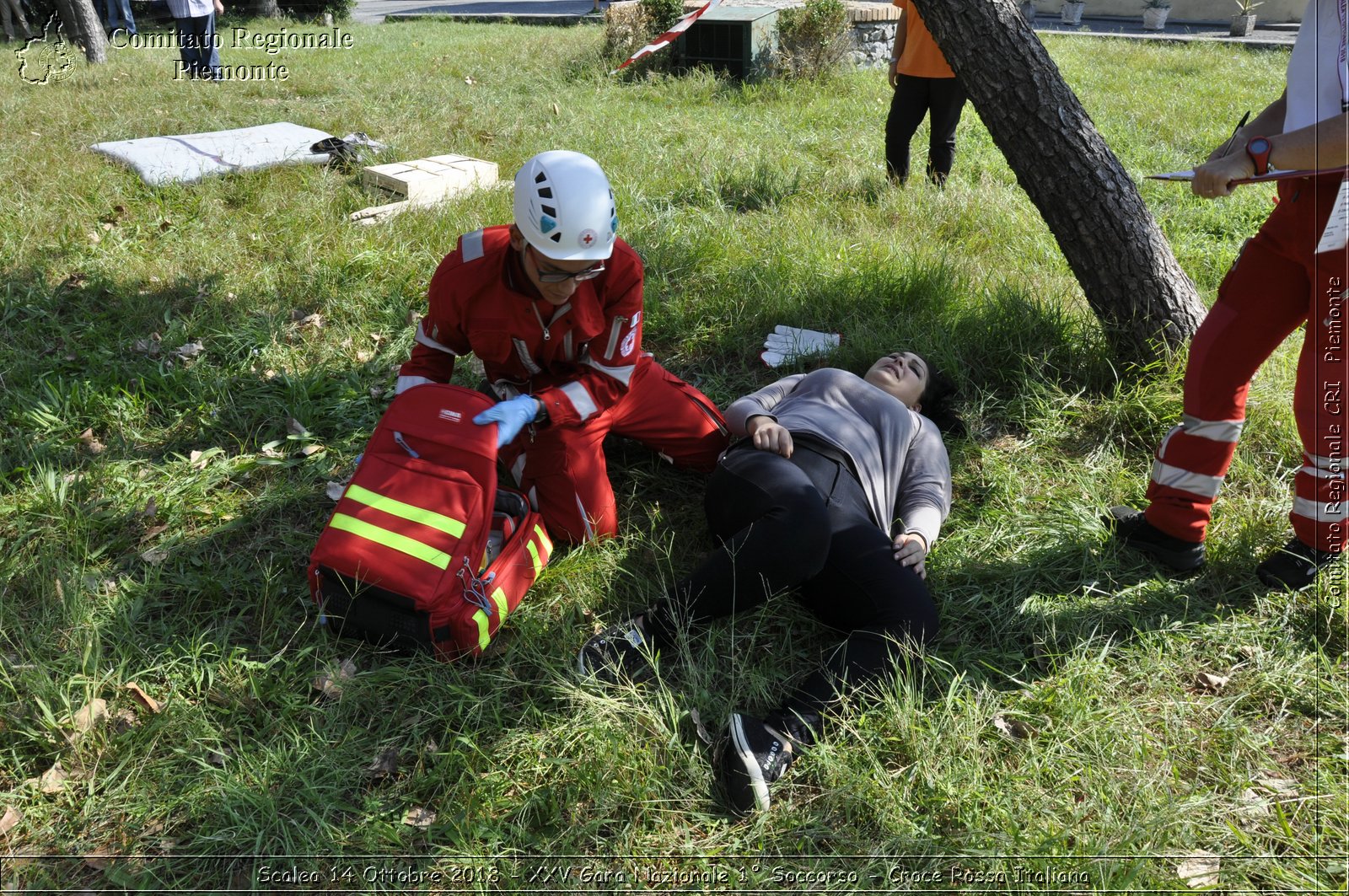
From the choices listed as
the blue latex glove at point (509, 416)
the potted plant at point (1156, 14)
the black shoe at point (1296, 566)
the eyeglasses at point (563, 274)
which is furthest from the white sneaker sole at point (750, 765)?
the potted plant at point (1156, 14)

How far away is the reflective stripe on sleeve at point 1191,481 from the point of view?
2881 mm

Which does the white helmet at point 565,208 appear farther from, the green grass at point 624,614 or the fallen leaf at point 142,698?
the fallen leaf at point 142,698

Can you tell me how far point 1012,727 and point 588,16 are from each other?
773 inches

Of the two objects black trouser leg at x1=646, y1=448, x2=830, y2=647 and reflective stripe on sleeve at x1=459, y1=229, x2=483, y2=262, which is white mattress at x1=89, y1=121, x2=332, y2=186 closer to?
reflective stripe on sleeve at x1=459, y1=229, x2=483, y2=262

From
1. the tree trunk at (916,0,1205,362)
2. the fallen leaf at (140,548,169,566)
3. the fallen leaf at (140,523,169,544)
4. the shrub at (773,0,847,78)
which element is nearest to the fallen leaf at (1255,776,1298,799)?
the tree trunk at (916,0,1205,362)

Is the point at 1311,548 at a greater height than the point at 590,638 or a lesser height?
greater

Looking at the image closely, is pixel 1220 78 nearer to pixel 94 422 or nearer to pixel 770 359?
pixel 770 359

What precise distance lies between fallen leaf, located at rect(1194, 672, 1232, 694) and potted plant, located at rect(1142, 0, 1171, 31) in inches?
733

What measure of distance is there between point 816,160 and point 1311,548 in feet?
16.6

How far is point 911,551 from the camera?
2824 millimetres

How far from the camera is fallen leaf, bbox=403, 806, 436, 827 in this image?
89.1 inches

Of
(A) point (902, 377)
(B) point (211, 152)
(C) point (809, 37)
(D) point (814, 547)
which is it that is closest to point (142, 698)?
(D) point (814, 547)

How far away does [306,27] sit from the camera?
1585 centimetres

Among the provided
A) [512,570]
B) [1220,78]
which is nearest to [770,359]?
[512,570]
